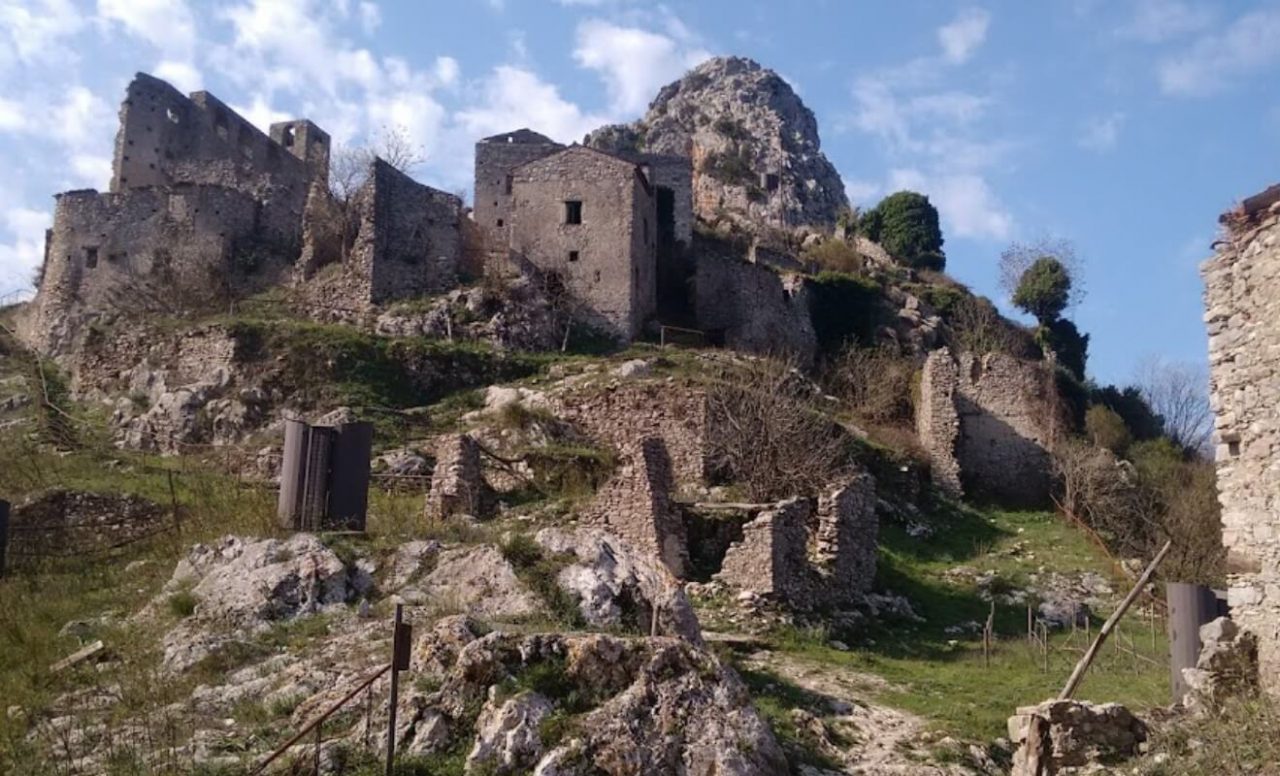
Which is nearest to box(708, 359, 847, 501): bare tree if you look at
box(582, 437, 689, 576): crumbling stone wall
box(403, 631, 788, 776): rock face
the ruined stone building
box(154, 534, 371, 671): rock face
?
box(582, 437, 689, 576): crumbling stone wall

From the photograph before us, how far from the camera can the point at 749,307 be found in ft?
131

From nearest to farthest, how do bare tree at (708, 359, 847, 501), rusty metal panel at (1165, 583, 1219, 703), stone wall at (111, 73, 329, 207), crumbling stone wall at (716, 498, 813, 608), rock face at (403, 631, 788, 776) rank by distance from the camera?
1. rock face at (403, 631, 788, 776)
2. rusty metal panel at (1165, 583, 1219, 703)
3. crumbling stone wall at (716, 498, 813, 608)
4. bare tree at (708, 359, 847, 501)
5. stone wall at (111, 73, 329, 207)

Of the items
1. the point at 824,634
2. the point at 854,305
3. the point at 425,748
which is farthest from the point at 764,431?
the point at 854,305

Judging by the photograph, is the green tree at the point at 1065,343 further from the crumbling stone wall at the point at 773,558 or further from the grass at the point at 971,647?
the crumbling stone wall at the point at 773,558

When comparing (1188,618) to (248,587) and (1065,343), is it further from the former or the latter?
(1065,343)

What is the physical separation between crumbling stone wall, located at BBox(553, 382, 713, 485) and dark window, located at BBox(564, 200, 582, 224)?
1132 cm

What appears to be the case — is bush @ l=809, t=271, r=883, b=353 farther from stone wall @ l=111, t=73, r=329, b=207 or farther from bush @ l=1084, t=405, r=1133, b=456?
stone wall @ l=111, t=73, r=329, b=207

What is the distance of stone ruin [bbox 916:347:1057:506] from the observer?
32844 mm

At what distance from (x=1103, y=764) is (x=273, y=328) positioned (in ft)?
79.0

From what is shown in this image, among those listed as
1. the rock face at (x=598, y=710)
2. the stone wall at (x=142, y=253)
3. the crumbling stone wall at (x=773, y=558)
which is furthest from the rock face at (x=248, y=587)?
the stone wall at (x=142, y=253)

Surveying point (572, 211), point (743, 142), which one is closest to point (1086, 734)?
point (572, 211)

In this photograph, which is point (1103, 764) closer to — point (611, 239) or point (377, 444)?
point (377, 444)

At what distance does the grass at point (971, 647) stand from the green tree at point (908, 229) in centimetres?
2641

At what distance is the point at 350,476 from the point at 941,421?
21508 millimetres
